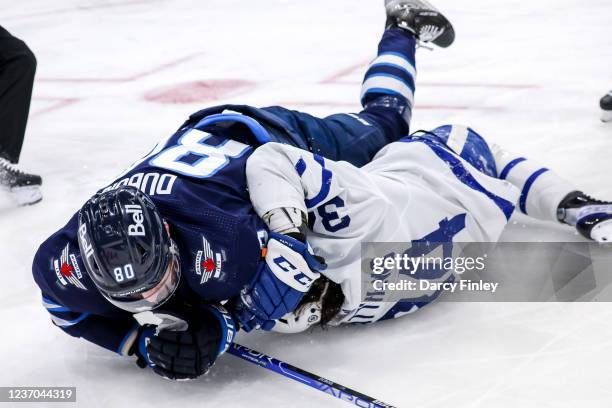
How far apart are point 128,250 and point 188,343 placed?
9.6 inches

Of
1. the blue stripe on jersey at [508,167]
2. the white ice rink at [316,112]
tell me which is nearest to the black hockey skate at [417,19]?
the white ice rink at [316,112]

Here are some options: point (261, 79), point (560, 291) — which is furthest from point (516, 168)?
point (261, 79)

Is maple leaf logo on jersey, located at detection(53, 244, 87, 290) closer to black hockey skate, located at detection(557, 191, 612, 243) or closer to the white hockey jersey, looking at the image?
the white hockey jersey

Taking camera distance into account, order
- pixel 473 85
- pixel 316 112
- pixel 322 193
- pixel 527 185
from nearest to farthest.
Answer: pixel 322 193, pixel 527 185, pixel 316 112, pixel 473 85

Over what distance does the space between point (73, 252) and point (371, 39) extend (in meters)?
3.37

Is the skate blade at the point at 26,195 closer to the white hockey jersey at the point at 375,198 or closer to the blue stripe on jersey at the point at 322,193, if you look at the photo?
the white hockey jersey at the point at 375,198

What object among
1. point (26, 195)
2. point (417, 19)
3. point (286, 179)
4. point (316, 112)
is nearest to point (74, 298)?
point (286, 179)

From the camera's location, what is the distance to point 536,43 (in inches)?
171

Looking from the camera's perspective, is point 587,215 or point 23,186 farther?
point 23,186

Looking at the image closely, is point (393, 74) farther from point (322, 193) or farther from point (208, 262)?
point (208, 262)

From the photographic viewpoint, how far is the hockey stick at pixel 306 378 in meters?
1.62

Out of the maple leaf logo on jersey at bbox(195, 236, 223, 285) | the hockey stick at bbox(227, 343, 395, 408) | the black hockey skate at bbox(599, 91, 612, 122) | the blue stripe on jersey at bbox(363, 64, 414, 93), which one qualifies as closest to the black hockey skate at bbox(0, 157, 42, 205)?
the blue stripe on jersey at bbox(363, 64, 414, 93)

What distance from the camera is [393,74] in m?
2.59

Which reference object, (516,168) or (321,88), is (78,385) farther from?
(321,88)
